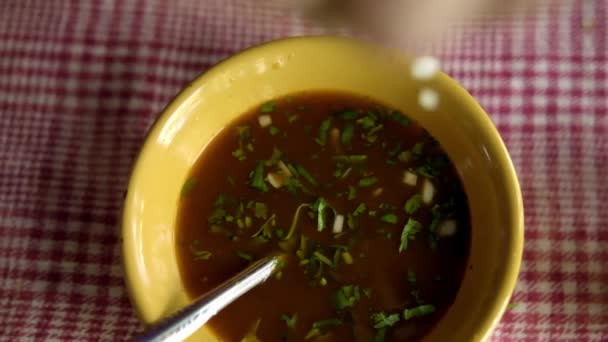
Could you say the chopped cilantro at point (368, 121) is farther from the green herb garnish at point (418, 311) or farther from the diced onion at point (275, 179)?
the green herb garnish at point (418, 311)

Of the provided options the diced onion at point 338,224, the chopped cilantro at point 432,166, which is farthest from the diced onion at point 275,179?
the chopped cilantro at point 432,166

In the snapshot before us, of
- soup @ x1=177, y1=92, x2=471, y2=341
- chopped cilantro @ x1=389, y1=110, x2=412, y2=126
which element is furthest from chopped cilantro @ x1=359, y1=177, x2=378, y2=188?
chopped cilantro @ x1=389, y1=110, x2=412, y2=126

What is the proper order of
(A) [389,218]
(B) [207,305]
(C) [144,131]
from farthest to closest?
(C) [144,131] → (A) [389,218] → (B) [207,305]

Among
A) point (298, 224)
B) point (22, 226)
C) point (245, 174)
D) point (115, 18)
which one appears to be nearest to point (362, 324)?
point (298, 224)

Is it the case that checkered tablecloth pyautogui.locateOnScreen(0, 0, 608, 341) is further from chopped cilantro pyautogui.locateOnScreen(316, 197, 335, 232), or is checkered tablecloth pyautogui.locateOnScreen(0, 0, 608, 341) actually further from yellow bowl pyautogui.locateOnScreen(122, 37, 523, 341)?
chopped cilantro pyautogui.locateOnScreen(316, 197, 335, 232)

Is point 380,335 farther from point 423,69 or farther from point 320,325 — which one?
point 423,69

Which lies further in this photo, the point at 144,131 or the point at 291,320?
the point at 144,131

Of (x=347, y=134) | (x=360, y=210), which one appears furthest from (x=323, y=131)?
(x=360, y=210)
